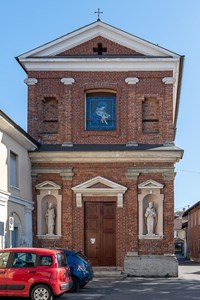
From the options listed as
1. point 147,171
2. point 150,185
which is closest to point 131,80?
point 147,171

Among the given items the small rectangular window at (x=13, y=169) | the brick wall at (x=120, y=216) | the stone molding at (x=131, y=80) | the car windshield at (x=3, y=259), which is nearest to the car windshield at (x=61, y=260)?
the car windshield at (x=3, y=259)

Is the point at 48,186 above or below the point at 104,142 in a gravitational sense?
below

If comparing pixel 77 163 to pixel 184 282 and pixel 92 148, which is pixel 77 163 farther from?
pixel 184 282

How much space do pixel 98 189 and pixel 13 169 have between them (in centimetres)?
462

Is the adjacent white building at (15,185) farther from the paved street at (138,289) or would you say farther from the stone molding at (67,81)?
the paved street at (138,289)

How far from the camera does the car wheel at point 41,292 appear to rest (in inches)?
→ 667

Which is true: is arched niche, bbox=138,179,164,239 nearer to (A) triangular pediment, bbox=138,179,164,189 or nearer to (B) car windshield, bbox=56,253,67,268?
(A) triangular pediment, bbox=138,179,164,189

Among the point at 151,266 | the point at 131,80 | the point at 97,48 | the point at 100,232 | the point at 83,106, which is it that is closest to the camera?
the point at 151,266

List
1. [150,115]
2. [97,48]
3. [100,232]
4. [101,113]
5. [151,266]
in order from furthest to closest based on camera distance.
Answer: [97,48] < [101,113] < [150,115] < [100,232] < [151,266]

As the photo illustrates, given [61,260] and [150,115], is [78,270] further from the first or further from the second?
[150,115]

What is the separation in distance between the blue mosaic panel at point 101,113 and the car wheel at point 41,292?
1363 centimetres

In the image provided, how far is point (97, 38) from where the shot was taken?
30078 millimetres

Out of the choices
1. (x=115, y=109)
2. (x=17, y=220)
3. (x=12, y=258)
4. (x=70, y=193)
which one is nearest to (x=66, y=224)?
(x=70, y=193)

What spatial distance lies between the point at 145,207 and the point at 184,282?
4.38 metres
